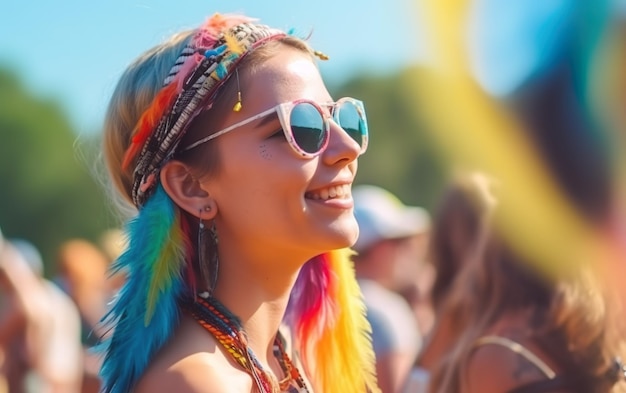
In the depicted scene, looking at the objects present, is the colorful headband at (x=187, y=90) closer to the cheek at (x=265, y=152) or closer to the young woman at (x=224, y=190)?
the young woman at (x=224, y=190)

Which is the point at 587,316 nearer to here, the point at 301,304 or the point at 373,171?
the point at 301,304

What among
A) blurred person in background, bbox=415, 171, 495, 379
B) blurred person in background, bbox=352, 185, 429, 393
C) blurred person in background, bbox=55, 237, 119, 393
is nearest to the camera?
blurred person in background, bbox=415, 171, 495, 379

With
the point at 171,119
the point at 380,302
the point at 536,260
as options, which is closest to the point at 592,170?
the point at 536,260

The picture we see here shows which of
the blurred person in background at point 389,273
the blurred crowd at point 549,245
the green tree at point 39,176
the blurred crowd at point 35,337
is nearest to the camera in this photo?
the blurred crowd at point 549,245

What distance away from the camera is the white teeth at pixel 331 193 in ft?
7.23

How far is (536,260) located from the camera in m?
2.80

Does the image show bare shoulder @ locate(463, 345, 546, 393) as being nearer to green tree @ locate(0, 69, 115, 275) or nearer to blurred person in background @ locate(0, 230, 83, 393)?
blurred person in background @ locate(0, 230, 83, 393)

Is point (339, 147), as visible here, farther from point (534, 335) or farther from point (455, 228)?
point (455, 228)

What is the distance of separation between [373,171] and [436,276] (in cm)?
4111

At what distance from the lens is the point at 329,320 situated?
8.57 ft

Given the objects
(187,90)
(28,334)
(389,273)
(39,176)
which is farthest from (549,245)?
(39,176)

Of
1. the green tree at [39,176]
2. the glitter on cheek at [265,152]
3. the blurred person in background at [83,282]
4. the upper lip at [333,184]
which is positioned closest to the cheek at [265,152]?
the glitter on cheek at [265,152]

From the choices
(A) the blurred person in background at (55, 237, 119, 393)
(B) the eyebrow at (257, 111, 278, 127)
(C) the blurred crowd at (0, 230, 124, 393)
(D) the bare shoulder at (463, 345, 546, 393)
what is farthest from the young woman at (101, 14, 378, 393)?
(A) the blurred person in background at (55, 237, 119, 393)

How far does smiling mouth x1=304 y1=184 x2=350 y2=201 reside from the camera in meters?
2.20
